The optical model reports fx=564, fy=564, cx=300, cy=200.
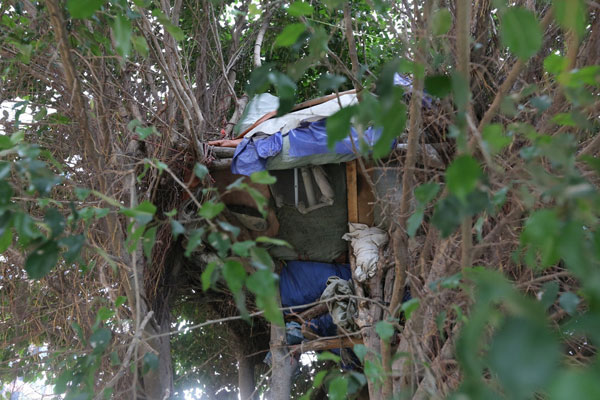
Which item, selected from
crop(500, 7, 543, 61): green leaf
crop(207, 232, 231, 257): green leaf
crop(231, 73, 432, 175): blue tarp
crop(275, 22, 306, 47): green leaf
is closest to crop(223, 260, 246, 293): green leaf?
crop(207, 232, 231, 257): green leaf

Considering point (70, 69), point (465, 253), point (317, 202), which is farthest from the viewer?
point (317, 202)

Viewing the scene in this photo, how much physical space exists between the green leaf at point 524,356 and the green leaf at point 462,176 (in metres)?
0.33

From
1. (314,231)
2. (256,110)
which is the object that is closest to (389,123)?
(314,231)

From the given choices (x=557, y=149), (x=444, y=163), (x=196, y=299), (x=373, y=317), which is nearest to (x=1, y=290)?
(x=196, y=299)

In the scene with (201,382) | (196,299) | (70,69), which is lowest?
(201,382)

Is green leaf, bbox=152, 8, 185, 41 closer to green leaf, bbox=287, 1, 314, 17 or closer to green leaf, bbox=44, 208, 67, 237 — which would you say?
green leaf, bbox=287, 1, 314, 17

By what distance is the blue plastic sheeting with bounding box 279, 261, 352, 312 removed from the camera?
4.39 meters

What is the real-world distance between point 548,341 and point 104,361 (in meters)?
3.22

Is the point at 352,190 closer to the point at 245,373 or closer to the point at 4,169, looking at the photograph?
the point at 245,373

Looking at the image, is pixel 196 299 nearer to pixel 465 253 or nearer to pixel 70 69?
pixel 70 69

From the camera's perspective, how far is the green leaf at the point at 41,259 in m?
1.51

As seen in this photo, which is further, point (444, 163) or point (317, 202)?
point (317, 202)

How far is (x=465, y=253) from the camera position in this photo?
73.7 inches

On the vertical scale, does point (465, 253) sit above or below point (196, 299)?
above
